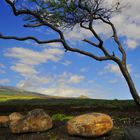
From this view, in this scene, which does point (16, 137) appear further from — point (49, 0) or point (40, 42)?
point (49, 0)

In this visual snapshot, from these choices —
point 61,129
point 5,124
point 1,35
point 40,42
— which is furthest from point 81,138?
point 1,35

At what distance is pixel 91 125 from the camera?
70.9 feet

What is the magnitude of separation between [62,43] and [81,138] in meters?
8.05

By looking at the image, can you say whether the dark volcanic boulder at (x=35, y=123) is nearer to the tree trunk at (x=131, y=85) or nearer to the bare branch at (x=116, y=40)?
the tree trunk at (x=131, y=85)

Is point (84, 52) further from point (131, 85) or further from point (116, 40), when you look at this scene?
point (131, 85)

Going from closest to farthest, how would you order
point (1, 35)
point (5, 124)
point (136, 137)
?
point (136, 137) → point (5, 124) → point (1, 35)

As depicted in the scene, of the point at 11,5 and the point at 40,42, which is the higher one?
the point at 11,5

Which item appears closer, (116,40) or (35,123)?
(35,123)

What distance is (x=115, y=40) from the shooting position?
2944 cm

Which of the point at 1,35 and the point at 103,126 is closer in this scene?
the point at 103,126

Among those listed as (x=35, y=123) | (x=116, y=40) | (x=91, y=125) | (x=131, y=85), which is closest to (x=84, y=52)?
(x=116, y=40)

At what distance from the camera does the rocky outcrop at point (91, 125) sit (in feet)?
70.9

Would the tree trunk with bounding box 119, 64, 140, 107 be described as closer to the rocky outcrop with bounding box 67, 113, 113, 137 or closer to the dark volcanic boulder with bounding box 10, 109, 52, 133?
the rocky outcrop with bounding box 67, 113, 113, 137

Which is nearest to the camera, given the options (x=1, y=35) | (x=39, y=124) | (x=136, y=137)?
(x=136, y=137)
